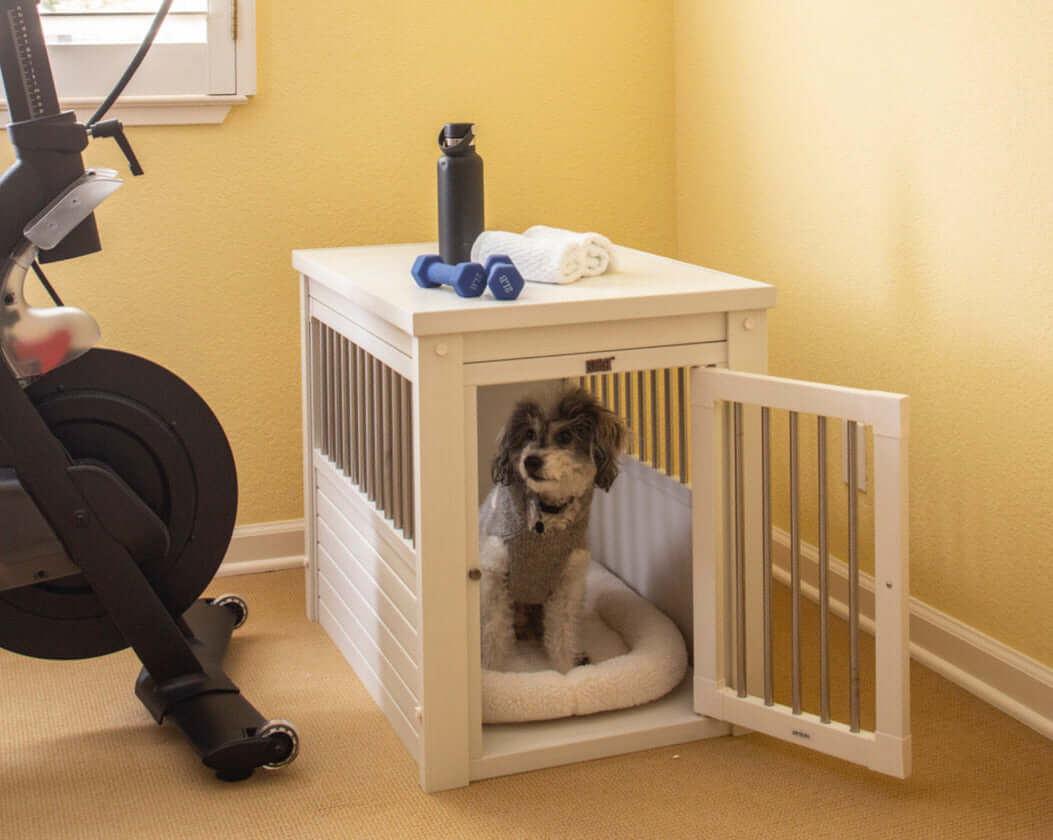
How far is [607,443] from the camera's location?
1.80 m

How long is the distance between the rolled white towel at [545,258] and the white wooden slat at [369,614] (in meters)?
0.54

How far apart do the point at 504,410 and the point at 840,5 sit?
0.92 m

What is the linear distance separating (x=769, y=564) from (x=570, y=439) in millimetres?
331

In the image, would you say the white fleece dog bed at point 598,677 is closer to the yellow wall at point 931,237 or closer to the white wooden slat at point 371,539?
the white wooden slat at point 371,539

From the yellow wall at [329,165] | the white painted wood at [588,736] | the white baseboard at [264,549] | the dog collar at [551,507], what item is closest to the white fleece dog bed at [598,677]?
the white painted wood at [588,736]

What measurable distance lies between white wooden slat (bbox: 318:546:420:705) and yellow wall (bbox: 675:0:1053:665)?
876mm

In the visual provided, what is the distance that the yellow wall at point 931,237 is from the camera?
1788 mm

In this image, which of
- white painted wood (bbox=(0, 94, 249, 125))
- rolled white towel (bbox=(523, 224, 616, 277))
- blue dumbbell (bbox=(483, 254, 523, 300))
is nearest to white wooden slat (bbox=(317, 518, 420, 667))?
blue dumbbell (bbox=(483, 254, 523, 300))

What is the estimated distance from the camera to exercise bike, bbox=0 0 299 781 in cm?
163

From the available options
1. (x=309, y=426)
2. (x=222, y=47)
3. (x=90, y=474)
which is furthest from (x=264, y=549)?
(x=222, y=47)

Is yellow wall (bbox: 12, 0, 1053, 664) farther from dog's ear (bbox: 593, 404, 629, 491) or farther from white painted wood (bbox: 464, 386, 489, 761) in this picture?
white painted wood (bbox: 464, 386, 489, 761)

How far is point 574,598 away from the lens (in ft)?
6.28

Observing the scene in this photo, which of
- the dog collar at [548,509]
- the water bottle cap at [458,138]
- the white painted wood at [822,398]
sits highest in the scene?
the water bottle cap at [458,138]

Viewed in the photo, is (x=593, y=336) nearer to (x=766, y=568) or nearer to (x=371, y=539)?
(x=766, y=568)
